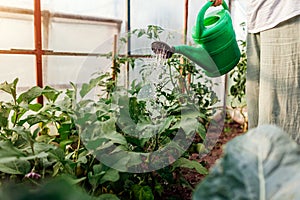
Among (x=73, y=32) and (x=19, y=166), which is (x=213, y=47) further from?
(x=73, y=32)

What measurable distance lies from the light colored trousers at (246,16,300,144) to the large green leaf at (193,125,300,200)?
0.76m

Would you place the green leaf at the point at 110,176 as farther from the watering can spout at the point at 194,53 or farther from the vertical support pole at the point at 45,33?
the vertical support pole at the point at 45,33

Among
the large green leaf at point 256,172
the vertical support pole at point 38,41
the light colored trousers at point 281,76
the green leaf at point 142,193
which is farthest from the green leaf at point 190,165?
the vertical support pole at point 38,41

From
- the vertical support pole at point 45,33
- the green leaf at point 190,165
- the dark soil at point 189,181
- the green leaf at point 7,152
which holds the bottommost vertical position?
the dark soil at point 189,181

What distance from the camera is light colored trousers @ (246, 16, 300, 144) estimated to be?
0.93 meters

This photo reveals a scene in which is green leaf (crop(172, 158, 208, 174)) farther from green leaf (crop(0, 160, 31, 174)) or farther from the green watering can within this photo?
green leaf (crop(0, 160, 31, 174))

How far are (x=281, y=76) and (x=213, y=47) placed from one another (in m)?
0.30

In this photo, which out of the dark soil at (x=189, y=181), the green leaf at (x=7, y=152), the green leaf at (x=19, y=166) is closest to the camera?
the green leaf at (x=7, y=152)

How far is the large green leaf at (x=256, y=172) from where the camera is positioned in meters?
0.22

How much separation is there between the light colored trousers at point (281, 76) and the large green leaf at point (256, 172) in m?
0.76

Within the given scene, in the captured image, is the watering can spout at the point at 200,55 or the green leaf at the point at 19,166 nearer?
the green leaf at the point at 19,166

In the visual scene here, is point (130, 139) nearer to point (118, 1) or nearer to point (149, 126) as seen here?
point (149, 126)

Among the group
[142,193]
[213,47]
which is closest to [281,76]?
[213,47]

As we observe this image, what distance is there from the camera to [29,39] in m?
1.87
